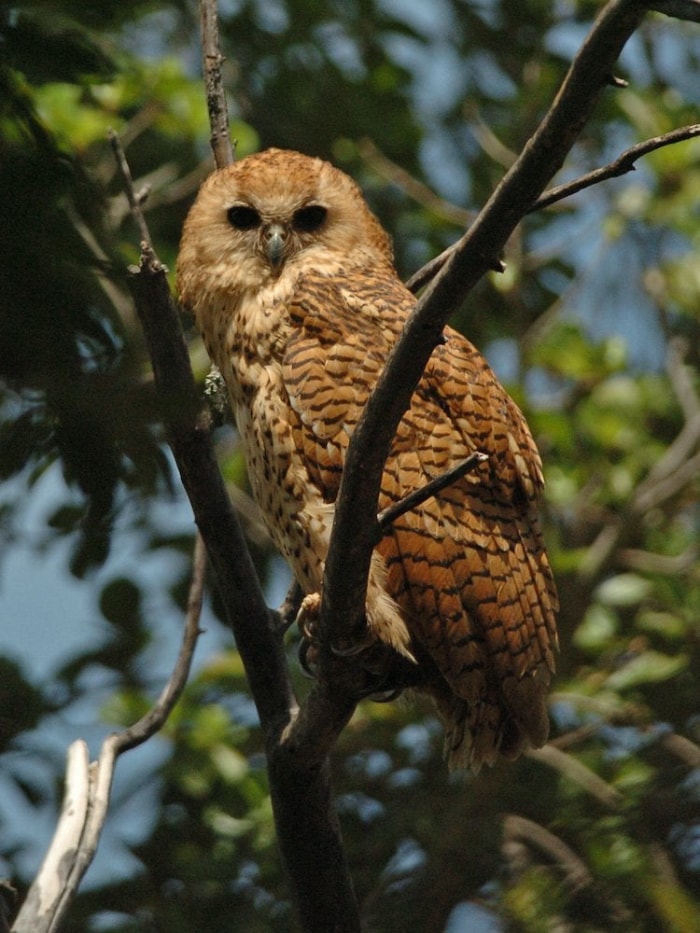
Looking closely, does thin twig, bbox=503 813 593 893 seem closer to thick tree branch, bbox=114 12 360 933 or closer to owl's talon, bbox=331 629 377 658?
thick tree branch, bbox=114 12 360 933

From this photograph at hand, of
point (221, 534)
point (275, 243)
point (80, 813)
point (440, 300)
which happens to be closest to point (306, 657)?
point (221, 534)

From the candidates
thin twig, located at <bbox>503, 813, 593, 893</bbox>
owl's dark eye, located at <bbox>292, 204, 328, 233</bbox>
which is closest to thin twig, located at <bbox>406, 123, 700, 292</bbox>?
thin twig, located at <bbox>503, 813, 593, 893</bbox>

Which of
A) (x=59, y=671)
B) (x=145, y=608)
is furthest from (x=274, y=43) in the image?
(x=59, y=671)

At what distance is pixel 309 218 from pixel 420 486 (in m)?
1.13

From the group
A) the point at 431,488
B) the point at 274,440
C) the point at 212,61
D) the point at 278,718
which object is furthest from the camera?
the point at 212,61

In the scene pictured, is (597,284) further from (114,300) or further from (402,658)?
(114,300)

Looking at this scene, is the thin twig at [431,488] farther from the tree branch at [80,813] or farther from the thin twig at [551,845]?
the tree branch at [80,813]

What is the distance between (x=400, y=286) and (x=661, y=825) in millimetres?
1728

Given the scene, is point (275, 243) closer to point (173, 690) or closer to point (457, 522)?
point (457, 522)

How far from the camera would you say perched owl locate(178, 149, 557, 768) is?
307cm

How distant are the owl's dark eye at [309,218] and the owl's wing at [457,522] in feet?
1.77

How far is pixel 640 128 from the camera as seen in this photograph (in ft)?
20.3

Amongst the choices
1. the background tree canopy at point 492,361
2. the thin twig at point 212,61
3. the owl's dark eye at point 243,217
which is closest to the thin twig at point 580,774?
the background tree canopy at point 492,361

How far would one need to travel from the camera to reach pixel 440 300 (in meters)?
2.09
